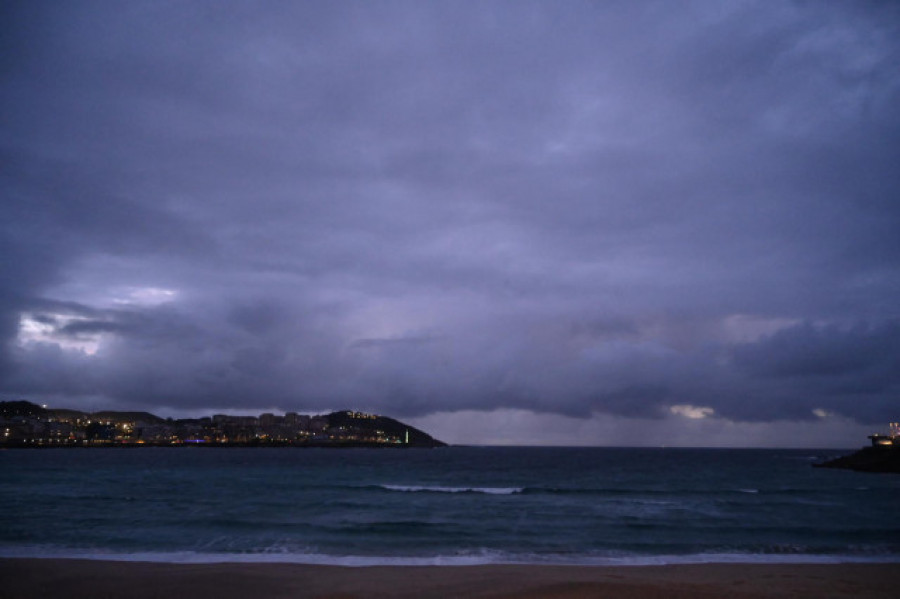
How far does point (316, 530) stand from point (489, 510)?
10.7 meters

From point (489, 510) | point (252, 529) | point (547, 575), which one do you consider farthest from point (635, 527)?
point (252, 529)

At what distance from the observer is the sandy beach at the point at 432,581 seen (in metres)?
13.3

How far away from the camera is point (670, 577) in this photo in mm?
15406

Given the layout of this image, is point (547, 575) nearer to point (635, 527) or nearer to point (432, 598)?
point (432, 598)

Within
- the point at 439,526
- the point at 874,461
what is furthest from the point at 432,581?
the point at 874,461

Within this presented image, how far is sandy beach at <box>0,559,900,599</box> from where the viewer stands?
13.3 metres

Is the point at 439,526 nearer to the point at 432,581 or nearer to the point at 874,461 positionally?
the point at 432,581

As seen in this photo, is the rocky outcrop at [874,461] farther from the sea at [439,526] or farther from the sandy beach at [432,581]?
the sandy beach at [432,581]

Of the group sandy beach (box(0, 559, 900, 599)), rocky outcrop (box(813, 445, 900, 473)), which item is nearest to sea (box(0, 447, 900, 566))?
sandy beach (box(0, 559, 900, 599))

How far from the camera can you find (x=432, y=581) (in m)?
14.7

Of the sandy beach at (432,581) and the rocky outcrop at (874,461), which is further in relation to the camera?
the rocky outcrop at (874,461)

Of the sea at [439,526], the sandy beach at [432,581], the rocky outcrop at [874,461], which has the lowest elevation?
the rocky outcrop at [874,461]

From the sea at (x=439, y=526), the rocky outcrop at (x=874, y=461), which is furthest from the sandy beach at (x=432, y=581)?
the rocky outcrop at (x=874, y=461)

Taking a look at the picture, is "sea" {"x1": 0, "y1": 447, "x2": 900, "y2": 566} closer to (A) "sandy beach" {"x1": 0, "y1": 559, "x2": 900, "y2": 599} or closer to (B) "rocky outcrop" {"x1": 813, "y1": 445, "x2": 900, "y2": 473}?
(A) "sandy beach" {"x1": 0, "y1": 559, "x2": 900, "y2": 599}
